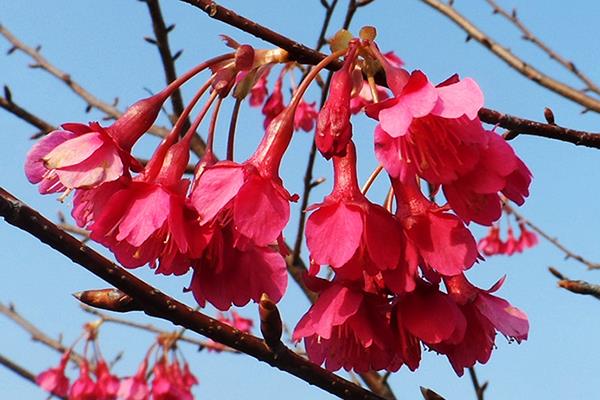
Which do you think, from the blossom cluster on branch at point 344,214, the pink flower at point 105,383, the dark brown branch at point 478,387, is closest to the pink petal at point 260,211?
the blossom cluster on branch at point 344,214

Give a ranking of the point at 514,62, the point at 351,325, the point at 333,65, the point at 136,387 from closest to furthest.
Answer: the point at 351,325 < the point at 333,65 < the point at 514,62 < the point at 136,387

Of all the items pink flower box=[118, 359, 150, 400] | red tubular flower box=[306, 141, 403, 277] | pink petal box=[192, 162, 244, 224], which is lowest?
red tubular flower box=[306, 141, 403, 277]

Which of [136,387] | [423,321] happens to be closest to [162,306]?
[423,321]

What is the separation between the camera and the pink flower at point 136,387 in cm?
418

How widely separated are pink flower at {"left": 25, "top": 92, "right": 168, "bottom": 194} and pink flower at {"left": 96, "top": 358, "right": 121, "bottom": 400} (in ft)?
10.8

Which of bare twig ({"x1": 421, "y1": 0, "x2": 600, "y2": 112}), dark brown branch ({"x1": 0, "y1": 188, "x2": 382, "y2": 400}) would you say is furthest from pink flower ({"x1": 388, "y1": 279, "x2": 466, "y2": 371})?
bare twig ({"x1": 421, "y1": 0, "x2": 600, "y2": 112})

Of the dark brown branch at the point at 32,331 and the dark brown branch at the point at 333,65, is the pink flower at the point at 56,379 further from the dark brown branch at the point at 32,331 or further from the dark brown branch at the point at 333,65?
the dark brown branch at the point at 333,65

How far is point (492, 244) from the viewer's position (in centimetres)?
655

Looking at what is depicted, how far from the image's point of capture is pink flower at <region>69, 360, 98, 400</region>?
4.26 metres

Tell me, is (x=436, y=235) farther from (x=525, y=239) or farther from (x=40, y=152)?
(x=525, y=239)

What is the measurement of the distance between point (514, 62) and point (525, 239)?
12.1ft

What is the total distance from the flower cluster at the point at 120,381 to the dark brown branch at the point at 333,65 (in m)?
3.17

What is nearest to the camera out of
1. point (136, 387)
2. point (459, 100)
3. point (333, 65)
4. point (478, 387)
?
point (459, 100)

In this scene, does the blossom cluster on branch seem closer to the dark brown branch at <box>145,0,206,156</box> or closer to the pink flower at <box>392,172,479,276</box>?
the pink flower at <box>392,172,479,276</box>
